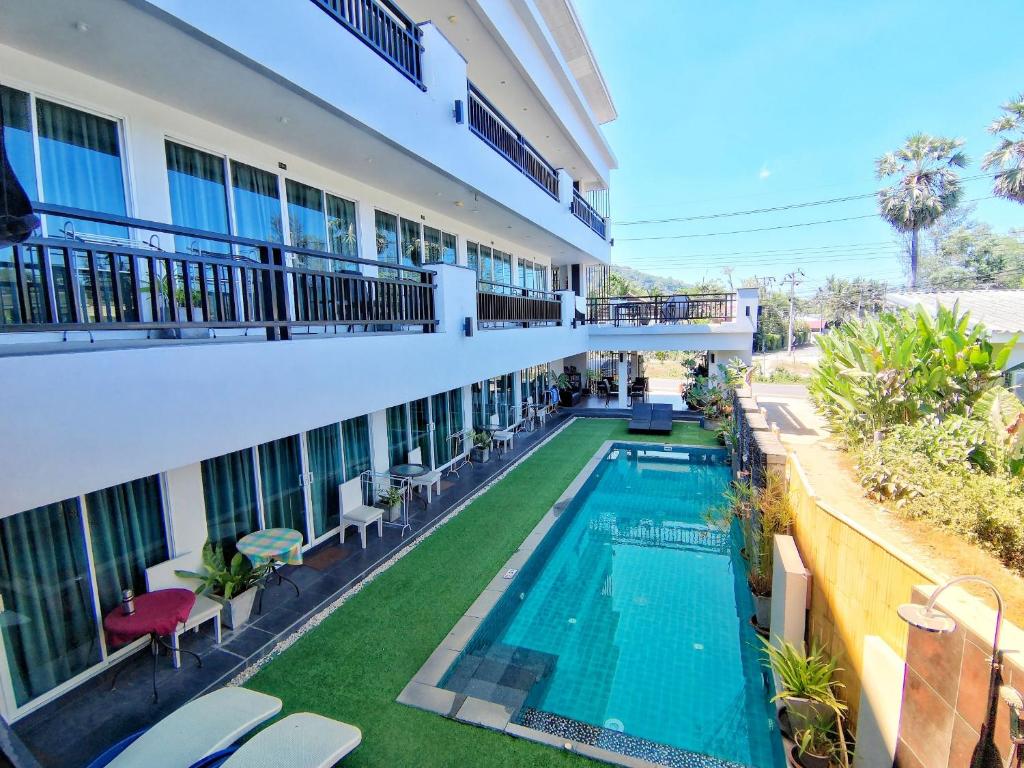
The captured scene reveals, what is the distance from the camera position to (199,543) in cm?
624

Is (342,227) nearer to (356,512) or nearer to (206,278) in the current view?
(206,278)

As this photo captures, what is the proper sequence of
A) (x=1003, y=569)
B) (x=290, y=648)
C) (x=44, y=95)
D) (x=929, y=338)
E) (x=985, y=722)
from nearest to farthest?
(x=985, y=722), (x=1003, y=569), (x=44, y=95), (x=290, y=648), (x=929, y=338)

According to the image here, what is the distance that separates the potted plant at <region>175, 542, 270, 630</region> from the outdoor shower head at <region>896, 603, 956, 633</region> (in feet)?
21.3

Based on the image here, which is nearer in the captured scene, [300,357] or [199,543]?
[300,357]

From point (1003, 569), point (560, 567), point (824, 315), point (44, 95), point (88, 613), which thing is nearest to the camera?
point (1003, 569)

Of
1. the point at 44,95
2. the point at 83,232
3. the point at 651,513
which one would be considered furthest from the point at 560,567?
the point at 44,95

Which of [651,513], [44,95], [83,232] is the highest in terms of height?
[44,95]

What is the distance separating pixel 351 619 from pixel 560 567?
340 centimetres

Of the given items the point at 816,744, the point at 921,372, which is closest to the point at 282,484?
the point at 816,744

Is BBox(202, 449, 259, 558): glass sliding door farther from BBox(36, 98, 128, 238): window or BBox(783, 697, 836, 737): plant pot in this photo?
BBox(783, 697, 836, 737): plant pot

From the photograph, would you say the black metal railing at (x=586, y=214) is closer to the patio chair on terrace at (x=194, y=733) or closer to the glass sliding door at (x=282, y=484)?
the glass sliding door at (x=282, y=484)

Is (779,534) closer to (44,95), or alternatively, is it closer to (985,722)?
(985,722)

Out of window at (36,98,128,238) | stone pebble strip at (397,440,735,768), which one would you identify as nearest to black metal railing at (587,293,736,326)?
stone pebble strip at (397,440,735,768)

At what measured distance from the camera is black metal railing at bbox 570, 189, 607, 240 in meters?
16.8
